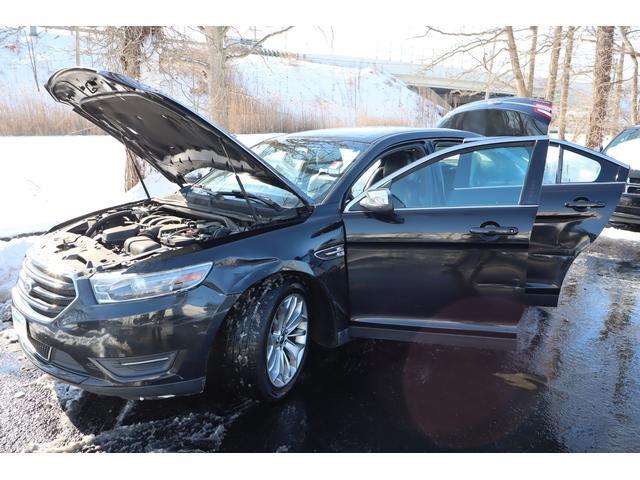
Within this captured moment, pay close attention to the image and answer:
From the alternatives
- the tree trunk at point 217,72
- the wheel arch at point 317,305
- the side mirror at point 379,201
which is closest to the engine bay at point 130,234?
the wheel arch at point 317,305

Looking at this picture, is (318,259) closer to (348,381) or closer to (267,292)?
(267,292)

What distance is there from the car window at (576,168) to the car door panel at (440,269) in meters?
1.58

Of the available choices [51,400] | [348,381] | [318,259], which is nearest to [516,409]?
[348,381]

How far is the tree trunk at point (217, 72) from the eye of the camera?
330 inches

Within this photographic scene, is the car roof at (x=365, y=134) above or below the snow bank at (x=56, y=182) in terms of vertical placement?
above

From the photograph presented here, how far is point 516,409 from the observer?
113 inches

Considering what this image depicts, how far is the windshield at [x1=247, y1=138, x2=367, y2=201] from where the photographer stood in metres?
3.43

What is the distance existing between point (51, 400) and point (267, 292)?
1564 mm

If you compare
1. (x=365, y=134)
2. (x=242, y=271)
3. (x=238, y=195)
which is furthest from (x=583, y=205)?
(x=242, y=271)

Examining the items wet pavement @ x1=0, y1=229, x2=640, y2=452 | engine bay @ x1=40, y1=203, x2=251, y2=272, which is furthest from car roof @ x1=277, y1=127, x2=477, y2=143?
wet pavement @ x1=0, y1=229, x2=640, y2=452

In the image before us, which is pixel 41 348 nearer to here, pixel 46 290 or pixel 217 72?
pixel 46 290

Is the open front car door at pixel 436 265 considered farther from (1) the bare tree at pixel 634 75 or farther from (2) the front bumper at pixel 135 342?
(1) the bare tree at pixel 634 75

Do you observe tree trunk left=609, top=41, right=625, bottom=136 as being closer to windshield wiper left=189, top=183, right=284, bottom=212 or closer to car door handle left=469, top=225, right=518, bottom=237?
car door handle left=469, top=225, right=518, bottom=237

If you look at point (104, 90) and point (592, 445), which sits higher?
point (104, 90)
